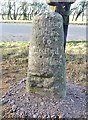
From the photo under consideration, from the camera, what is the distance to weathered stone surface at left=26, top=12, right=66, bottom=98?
405 centimetres

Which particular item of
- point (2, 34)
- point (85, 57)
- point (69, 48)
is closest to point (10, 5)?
point (2, 34)

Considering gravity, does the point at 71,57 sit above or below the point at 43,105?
above

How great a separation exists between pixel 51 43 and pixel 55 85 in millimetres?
567

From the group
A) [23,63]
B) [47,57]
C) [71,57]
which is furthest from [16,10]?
[47,57]

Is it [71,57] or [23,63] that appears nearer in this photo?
[23,63]

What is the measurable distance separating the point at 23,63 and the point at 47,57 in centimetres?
271

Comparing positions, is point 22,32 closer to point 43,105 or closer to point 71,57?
point 71,57

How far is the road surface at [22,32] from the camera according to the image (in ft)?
34.9

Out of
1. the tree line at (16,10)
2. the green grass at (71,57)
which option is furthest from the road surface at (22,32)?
the green grass at (71,57)

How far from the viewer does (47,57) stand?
4.09m

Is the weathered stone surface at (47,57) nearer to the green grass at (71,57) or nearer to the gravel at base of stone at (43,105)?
the gravel at base of stone at (43,105)

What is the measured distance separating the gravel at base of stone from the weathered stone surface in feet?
0.40

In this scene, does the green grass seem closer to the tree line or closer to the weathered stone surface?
the weathered stone surface

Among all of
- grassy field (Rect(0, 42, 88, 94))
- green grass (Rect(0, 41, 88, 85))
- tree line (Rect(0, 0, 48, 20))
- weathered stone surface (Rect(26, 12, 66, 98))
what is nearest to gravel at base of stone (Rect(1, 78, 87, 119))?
weathered stone surface (Rect(26, 12, 66, 98))
